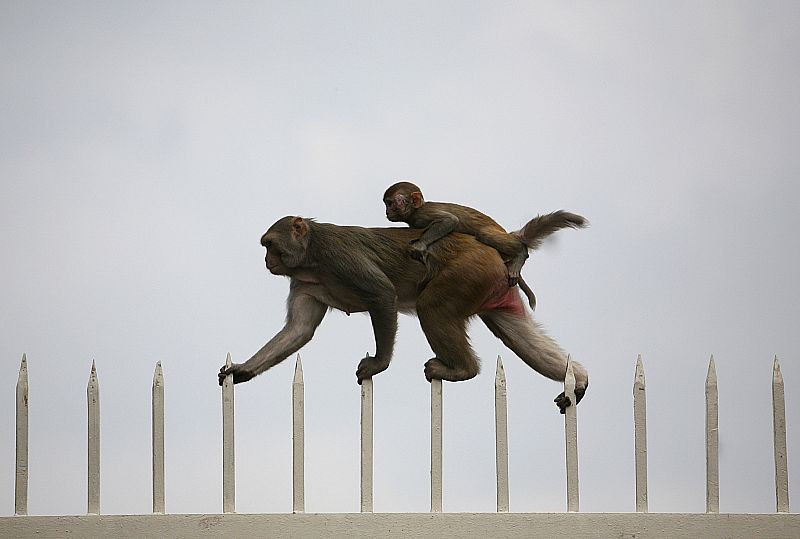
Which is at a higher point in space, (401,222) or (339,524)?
(401,222)

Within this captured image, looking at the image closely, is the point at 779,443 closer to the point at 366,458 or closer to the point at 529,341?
the point at 529,341

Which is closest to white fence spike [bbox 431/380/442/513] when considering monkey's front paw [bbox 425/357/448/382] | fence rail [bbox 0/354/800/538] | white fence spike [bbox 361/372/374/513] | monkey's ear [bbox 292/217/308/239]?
fence rail [bbox 0/354/800/538]

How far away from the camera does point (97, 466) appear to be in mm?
8586

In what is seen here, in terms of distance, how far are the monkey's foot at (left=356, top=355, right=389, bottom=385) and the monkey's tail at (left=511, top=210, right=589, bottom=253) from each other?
1.39 meters

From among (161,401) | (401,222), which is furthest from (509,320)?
(161,401)

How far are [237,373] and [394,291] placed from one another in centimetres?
125

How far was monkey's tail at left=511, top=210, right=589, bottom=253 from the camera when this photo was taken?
9406 mm

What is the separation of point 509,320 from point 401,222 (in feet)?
3.55

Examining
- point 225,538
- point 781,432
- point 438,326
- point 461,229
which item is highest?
point 461,229

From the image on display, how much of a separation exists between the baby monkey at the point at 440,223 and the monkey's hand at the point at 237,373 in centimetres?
144

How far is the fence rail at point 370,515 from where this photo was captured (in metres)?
8.53

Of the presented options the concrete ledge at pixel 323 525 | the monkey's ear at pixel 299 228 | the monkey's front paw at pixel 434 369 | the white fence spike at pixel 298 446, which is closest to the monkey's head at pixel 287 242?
the monkey's ear at pixel 299 228

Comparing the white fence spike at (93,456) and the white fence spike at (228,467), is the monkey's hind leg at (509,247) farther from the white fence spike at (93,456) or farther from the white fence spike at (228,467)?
the white fence spike at (93,456)

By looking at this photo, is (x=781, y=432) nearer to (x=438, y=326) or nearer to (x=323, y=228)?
(x=438, y=326)
